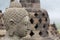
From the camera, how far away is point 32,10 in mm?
22797

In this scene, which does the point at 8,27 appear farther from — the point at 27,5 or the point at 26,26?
the point at 27,5

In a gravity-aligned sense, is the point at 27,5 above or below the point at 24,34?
below

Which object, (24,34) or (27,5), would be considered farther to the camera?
(27,5)

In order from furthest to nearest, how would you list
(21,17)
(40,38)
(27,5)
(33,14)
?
(27,5), (33,14), (40,38), (21,17)

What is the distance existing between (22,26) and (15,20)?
174 millimetres

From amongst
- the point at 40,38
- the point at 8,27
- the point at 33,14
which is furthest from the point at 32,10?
the point at 8,27

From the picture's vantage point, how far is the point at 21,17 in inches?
259

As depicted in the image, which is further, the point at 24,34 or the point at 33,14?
the point at 33,14

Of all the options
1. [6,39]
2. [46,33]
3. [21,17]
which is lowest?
[46,33]

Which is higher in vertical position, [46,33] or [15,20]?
[15,20]

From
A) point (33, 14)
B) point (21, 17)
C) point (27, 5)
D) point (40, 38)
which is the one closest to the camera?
point (21, 17)

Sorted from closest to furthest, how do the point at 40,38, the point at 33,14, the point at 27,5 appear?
the point at 40,38, the point at 33,14, the point at 27,5

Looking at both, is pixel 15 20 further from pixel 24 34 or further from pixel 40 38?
pixel 40 38

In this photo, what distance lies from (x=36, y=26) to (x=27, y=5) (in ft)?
12.4
